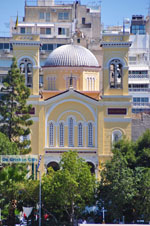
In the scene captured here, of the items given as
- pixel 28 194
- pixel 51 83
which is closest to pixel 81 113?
pixel 51 83

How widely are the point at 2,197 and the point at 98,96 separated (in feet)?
87.0

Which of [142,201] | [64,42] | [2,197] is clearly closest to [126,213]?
[142,201]

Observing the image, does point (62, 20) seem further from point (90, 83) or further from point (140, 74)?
point (90, 83)

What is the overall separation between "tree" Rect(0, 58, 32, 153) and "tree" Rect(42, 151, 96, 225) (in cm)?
1221

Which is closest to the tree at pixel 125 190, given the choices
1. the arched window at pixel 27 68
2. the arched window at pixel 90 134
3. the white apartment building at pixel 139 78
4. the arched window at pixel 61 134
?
the arched window at pixel 90 134

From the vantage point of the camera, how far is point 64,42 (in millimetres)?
147875

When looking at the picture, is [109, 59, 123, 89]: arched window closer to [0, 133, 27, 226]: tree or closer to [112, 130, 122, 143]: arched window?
[112, 130, 122, 143]: arched window

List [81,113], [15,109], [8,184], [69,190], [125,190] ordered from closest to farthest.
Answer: [8,184] < [69,190] < [125,190] < [15,109] < [81,113]

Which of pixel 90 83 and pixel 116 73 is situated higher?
pixel 116 73

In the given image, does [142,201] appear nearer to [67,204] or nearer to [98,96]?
[67,204]

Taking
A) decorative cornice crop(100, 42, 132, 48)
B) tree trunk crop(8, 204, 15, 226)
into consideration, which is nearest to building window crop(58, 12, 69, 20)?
decorative cornice crop(100, 42, 132, 48)

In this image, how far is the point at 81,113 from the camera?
109m

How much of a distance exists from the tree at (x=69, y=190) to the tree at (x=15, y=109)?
40.1ft

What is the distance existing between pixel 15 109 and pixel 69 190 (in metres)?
16.8
